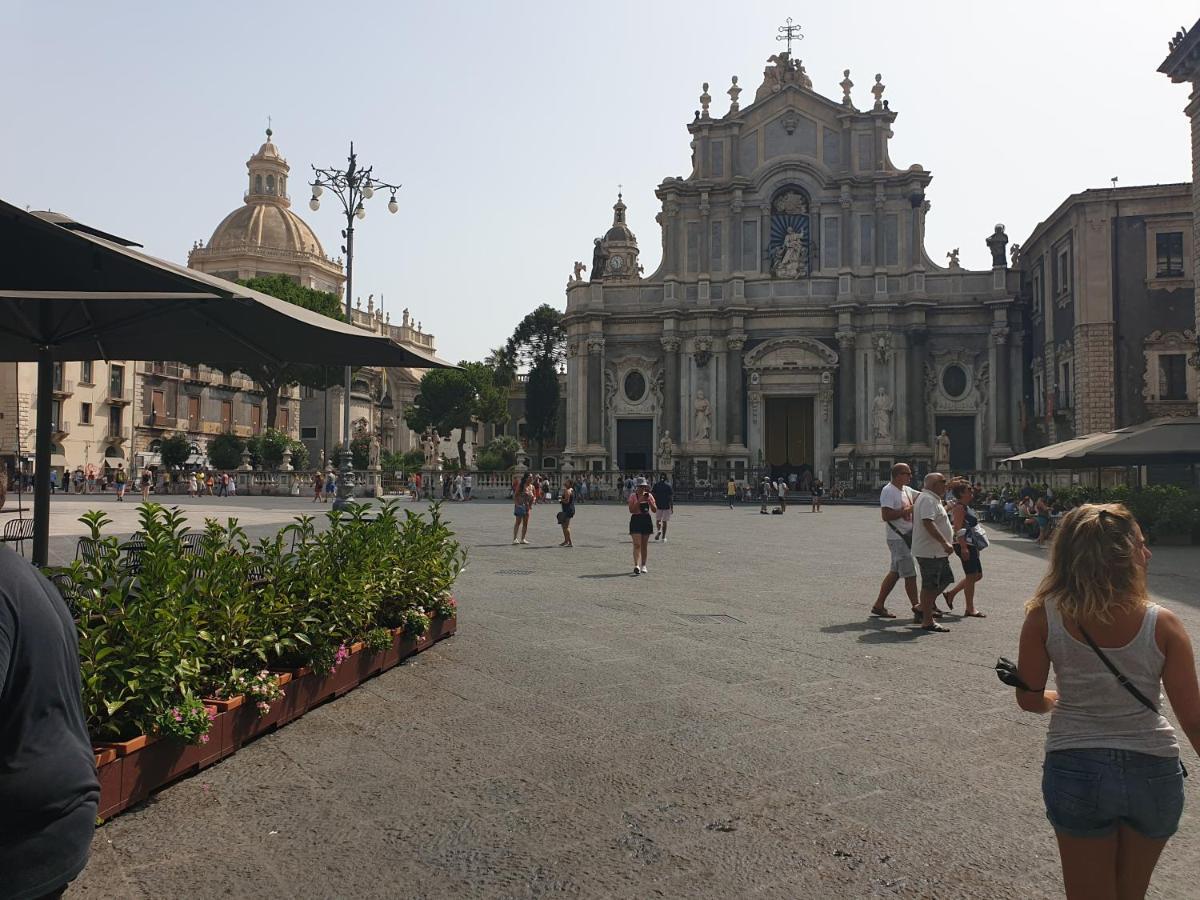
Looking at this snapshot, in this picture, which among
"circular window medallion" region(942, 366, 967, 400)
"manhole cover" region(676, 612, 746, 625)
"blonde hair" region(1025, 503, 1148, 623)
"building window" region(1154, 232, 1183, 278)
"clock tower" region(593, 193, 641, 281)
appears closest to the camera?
"blonde hair" region(1025, 503, 1148, 623)

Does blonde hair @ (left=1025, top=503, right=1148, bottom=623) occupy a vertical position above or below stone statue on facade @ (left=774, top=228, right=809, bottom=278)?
below

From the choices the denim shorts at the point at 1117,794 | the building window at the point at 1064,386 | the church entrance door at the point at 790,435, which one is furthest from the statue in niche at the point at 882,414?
the denim shorts at the point at 1117,794

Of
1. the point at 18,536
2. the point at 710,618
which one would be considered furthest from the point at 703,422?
the point at 18,536

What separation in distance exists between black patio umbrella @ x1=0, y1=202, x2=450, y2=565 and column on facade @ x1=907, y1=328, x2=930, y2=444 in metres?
37.7

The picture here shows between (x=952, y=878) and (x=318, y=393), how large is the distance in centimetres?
7444

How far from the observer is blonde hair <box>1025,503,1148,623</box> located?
2.94m

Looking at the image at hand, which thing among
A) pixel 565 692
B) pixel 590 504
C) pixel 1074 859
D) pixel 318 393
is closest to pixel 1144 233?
pixel 590 504

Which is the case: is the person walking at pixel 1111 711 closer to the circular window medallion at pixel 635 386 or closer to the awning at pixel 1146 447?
the awning at pixel 1146 447

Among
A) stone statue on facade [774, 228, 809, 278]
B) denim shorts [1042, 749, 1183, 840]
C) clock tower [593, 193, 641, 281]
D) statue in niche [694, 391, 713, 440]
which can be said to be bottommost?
→ denim shorts [1042, 749, 1183, 840]

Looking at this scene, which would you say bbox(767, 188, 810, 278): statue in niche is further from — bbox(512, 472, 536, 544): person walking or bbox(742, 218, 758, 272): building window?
bbox(512, 472, 536, 544): person walking

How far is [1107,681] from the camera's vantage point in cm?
296

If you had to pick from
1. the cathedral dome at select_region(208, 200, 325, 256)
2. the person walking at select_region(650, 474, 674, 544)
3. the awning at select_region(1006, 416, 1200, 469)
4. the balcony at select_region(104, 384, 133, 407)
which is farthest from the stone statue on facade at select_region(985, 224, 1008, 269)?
the cathedral dome at select_region(208, 200, 325, 256)

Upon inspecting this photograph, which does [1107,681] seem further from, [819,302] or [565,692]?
[819,302]

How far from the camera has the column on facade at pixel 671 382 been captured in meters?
45.0
